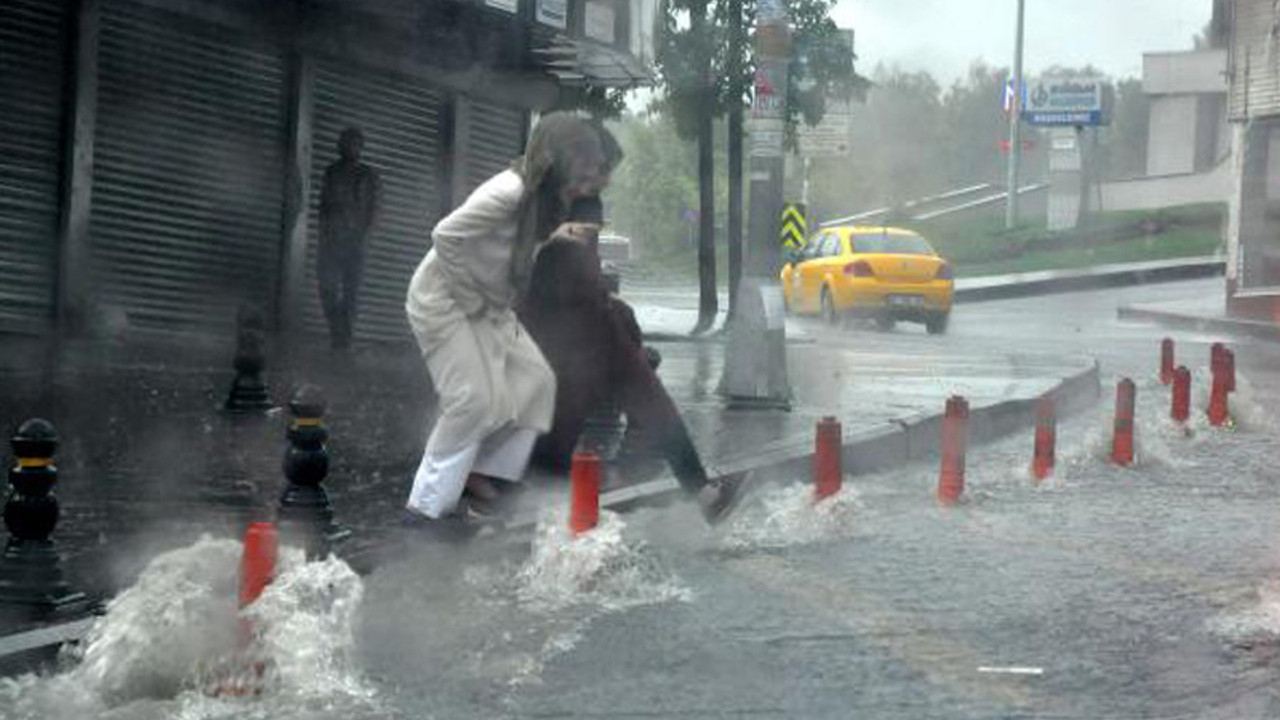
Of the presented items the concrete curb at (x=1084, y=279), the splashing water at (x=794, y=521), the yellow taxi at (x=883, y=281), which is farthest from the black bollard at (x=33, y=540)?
the concrete curb at (x=1084, y=279)

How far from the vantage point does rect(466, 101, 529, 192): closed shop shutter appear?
73.2ft

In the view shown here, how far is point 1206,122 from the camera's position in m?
66.0

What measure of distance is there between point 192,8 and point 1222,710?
42.0 ft

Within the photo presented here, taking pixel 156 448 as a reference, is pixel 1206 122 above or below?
above

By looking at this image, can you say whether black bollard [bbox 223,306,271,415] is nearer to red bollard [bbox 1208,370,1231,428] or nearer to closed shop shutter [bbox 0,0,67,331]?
closed shop shutter [bbox 0,0,67,331]

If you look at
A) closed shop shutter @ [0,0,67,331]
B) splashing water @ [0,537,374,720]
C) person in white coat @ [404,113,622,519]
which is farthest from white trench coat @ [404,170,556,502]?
closed shop shutter @ [0,0,67,331]

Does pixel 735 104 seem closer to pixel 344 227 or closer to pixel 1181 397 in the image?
pixel 344 227

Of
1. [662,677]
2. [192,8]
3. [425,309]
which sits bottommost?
[662,677]

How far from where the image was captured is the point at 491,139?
22766mm

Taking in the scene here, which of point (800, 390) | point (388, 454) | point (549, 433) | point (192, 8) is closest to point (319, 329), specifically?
point (192, 8)

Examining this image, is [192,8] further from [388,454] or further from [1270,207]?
[1270,207]

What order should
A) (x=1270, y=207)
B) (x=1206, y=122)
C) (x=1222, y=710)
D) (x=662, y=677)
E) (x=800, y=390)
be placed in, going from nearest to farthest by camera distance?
(x=1222, y=710) < (x=662, y=677) < (x=800, y=390) < (x=1270, y=207) < (x=1206, y=122)

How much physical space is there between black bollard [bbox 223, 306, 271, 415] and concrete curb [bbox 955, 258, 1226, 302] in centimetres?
2772

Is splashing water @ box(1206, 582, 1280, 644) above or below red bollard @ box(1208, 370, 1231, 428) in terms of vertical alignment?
below
